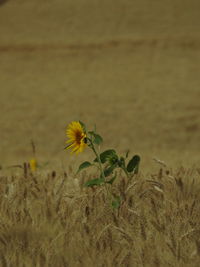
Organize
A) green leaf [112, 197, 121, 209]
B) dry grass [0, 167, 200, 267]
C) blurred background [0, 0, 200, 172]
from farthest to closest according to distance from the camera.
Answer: blurred background [0, 0, 200, 172], green leaf [112, 197, 121, 209], dry grass [0, 167, 200, 267]

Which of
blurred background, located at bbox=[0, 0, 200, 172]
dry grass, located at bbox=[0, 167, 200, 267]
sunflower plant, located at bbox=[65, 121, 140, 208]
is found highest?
blurred background, located at bbox=[0, 0, 200, 172]

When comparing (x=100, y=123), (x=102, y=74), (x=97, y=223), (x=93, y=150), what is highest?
(x=102, y=74)

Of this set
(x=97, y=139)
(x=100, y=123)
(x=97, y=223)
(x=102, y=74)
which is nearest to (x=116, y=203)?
(x=97, y=223)

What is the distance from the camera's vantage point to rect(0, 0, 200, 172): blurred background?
745cm

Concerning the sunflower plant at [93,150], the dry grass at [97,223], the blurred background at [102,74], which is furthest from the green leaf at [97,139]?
the blurred background at [102,74]

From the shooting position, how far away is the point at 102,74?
11.0 m

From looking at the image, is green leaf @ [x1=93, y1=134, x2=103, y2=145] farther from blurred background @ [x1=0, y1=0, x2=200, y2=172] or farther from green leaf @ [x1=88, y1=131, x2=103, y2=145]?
blurred background @ [x1=0, y1=0, x2=200, y2=172]

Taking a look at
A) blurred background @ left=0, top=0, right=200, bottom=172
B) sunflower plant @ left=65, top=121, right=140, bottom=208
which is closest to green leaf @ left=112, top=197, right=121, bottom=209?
sunflower plant @ left=65, top=121, right=140, bottom=208

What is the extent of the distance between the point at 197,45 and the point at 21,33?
13.0 ft

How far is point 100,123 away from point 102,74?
312cm

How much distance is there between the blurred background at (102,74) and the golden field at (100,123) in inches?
0.9

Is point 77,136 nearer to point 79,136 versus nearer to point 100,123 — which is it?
point 79,136

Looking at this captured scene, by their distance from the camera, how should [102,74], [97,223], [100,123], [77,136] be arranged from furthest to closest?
[102,74]
[100,123]
[77,136]
[97,223]

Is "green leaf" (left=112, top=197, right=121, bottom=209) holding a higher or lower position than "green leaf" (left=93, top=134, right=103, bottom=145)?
lower
